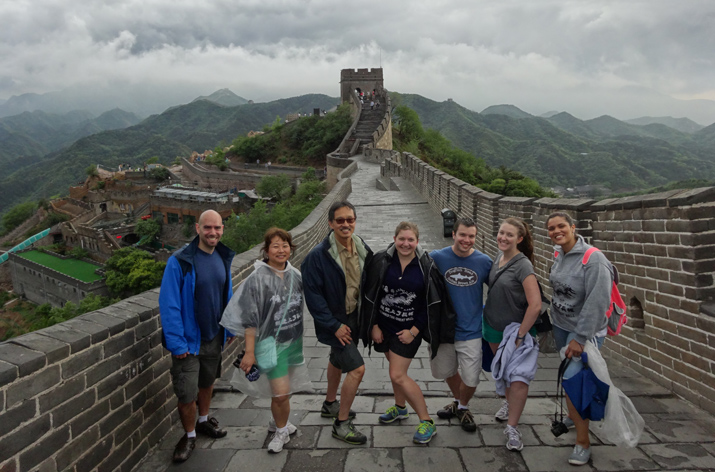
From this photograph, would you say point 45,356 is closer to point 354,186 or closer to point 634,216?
point 634,216

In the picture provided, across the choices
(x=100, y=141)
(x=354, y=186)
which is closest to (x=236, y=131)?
(x=100, y=141)

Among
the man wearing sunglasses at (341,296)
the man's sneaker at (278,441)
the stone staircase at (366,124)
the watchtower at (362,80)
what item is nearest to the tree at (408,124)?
the stone staircase at (366,124)

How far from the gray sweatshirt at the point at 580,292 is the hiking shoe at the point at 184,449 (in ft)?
8.04

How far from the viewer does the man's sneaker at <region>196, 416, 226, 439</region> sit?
3.26m

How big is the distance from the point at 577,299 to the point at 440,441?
1241mm

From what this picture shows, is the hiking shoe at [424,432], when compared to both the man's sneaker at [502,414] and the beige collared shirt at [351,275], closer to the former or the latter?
the man's sneaker at [502,414]

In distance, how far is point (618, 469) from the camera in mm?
2738

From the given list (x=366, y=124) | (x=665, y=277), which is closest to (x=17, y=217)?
(x=366, y=124)

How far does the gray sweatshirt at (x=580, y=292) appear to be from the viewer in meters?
2.78

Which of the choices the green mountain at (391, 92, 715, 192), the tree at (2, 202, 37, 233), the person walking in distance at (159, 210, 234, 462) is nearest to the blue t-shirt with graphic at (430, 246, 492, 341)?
the person walking in distance at (159, 210, 234, 462)

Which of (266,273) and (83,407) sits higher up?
(266,273)

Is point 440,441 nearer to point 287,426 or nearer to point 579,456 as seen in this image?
point 579,456

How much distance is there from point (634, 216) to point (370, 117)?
38.5m

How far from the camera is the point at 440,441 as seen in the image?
10.2 feet
